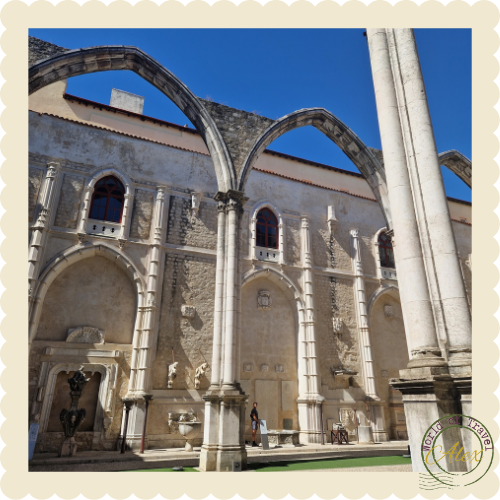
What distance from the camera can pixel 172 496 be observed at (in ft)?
10.8

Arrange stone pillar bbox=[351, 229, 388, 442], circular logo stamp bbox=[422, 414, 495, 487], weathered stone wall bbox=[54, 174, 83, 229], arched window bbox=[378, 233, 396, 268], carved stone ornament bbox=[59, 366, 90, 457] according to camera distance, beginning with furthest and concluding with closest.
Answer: arched window bbox=[378, 233, 396, 268] < stone pillar bbox=[351, 229, 388, 442] < weathered stone wall bbox=[54, 174, 83, 229] < carved stone ornament bbox=[59, 366, 90, 457] < circular logo stamp bbox=[422, 414, 495, 487]

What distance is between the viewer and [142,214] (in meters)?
12.6

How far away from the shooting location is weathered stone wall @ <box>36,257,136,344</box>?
1085 cm

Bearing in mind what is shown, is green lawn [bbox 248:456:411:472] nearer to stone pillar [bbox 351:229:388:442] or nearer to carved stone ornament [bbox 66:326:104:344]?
stone pillar [bbox 351:229:388:442]

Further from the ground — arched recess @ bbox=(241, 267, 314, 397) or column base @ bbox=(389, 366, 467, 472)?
arched recess @ bbox=(241, 267, 314, 397)

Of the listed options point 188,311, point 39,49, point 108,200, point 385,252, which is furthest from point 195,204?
point 385,252

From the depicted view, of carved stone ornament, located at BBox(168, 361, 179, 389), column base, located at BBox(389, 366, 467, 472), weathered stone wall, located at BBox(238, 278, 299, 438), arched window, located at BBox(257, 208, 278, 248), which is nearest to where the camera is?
column base, located at BBox(389, 366, 467, 472)

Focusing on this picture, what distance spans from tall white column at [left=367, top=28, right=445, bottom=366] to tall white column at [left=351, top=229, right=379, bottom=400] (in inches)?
366

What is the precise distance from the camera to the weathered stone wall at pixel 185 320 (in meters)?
11.3

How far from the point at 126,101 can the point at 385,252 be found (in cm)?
1255

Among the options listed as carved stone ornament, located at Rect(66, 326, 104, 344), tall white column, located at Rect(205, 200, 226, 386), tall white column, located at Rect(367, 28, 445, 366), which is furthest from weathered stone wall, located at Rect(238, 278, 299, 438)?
tall white column, located at Rect(367, 28, 445, 366)

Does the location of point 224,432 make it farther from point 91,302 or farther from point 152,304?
point 91,302

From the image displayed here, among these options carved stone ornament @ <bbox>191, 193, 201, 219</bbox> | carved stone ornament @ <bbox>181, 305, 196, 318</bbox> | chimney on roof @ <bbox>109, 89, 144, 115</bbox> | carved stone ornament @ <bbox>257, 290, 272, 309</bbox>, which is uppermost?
chimney on roof @ <bbox>109, 89, 144, 115</bbox>

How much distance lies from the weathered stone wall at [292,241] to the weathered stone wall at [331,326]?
115 centimetres
